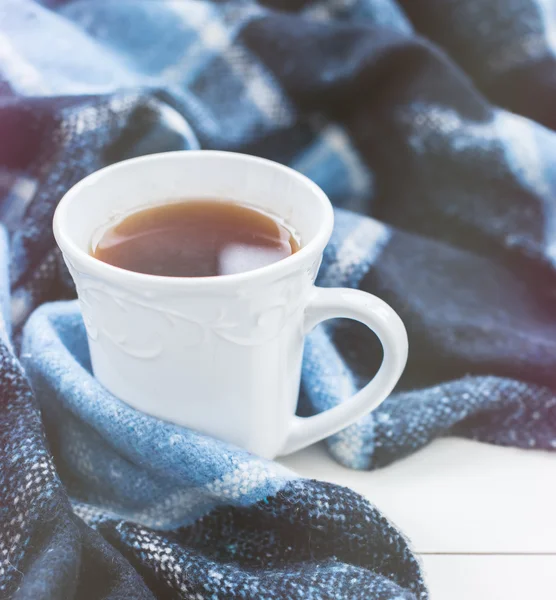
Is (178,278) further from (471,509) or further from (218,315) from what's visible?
(471,509)

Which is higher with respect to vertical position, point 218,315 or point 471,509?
point 218,315

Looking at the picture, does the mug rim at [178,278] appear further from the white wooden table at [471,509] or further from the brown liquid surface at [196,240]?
the white wooden table at [471,509]

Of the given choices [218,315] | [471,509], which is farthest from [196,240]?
[471,509]

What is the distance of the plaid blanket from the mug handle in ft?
0.13

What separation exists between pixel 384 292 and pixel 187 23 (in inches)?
12.7

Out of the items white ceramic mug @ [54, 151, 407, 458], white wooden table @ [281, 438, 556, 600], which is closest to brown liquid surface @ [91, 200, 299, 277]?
white ceramic mug @ [54, 151, 407, 458]

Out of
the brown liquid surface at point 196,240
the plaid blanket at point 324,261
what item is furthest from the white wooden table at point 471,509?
the brown liquid surface at point 196,240

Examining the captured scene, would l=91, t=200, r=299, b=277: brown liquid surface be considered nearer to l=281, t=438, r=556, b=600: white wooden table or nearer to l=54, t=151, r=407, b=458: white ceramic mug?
l=54, t=151, r=407, b=458: white ceramic mug

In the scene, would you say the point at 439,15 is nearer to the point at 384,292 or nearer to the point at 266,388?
the point at 384,292

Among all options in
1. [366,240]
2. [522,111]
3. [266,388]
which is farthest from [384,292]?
[522,111]

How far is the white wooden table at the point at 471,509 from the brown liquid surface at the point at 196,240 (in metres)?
0.15

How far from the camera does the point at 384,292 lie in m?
0.52

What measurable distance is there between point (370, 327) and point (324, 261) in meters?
0.16

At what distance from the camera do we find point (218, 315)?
1.10ft
